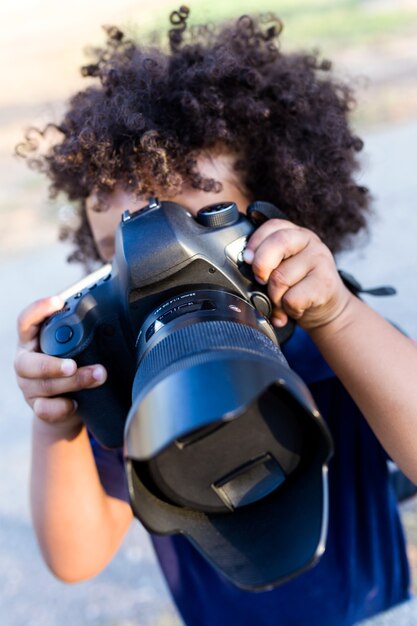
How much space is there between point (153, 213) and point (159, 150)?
0.18 meters

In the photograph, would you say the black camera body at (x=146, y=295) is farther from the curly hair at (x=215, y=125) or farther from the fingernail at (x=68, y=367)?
the curly hair at (x=215, y=125)

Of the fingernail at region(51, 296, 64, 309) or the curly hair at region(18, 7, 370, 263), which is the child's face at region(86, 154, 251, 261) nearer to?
the curly hair at region(18, 7, 370, 263)

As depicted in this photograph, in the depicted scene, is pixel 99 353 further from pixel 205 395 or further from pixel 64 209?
pixel 64 209

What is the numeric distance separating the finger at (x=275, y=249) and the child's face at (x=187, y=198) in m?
0.16

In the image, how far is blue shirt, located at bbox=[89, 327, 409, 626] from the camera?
1048 millimetres

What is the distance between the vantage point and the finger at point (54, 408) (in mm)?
878

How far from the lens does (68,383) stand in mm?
844

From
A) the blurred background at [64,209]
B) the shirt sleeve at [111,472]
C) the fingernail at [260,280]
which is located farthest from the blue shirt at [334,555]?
the fingernail at [260,280]

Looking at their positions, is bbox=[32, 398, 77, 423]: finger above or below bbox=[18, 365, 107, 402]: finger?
below

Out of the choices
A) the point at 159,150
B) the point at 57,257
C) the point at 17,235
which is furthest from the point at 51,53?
the point at 159,150

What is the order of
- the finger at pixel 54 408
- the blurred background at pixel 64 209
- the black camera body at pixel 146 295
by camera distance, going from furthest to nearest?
1. the blurred background at pixel 64 209
2. the finger at pixel 54 408
3. the black camera body at pixel 146 295

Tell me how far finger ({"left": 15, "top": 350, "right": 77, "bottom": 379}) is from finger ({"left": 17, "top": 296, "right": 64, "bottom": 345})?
1.2 inches

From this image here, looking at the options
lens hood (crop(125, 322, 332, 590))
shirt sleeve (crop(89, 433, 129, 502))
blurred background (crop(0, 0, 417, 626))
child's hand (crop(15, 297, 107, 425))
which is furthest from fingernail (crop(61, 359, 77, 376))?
blurred background (crop(0, 0, 417, 626))

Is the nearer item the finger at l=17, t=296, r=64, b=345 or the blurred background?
the finger at l=17, t=296, r=64, b=345
